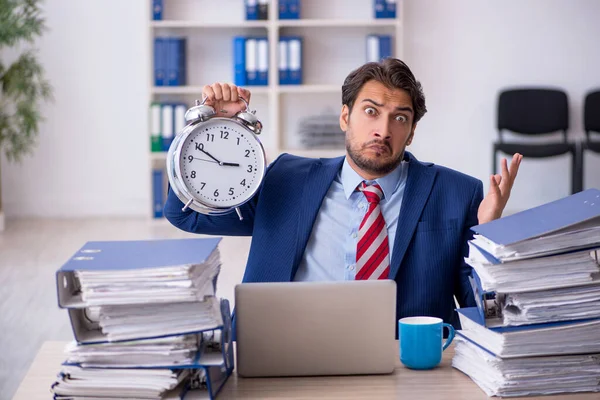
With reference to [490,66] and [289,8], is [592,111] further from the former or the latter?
[289,8]

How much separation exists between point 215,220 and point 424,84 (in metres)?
4.89

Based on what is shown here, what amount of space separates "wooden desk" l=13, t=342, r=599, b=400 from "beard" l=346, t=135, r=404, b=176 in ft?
2.17

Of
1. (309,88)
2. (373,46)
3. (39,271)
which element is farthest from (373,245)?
(373,46)

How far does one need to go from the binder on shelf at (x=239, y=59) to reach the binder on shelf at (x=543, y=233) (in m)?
5.09

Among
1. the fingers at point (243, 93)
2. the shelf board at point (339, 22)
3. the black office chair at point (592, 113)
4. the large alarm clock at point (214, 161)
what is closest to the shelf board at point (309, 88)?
the shelf board at point (339, 22)

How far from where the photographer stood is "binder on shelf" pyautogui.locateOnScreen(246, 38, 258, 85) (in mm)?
6480

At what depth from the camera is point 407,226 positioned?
2.13 metres

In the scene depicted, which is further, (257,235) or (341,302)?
(257,235)

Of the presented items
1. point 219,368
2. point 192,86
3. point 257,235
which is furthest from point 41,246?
point 219,368

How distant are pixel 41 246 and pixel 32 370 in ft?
13.9

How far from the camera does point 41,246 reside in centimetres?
573

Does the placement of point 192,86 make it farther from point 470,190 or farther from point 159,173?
point 470,190

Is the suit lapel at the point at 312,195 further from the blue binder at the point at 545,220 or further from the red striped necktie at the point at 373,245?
the blue binder at the point at 545,220

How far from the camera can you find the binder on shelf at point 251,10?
6538mm
